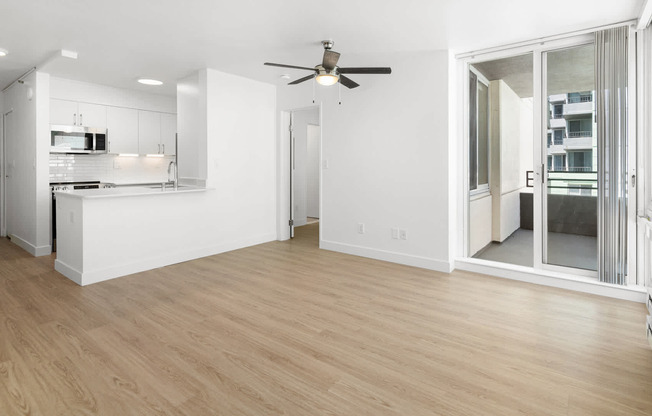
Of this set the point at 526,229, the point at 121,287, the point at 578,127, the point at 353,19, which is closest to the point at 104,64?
the point at 121,287

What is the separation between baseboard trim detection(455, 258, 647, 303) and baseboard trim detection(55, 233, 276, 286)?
317 cm

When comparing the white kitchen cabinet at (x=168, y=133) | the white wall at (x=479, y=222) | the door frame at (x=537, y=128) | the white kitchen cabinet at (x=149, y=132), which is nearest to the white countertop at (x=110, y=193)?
the white kitchen cabinet at (x=149, y=132)

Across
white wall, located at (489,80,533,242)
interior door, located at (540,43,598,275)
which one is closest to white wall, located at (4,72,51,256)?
white wall, located at (489,80,533,242)

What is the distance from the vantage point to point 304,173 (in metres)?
7.77

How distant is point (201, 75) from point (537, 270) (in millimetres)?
4821

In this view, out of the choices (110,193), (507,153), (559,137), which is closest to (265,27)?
(110,193)

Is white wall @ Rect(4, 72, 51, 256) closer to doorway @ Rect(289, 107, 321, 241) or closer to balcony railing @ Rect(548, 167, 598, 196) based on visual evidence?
doorway @ Rect(289, 107, 321, 241)

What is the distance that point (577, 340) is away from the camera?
252cm

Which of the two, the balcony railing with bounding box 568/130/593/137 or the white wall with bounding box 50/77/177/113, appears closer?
the balcony railing with bounding box 568/130/593/137

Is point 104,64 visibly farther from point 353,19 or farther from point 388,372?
point 388,372

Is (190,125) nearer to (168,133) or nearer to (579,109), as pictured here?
(168,133)

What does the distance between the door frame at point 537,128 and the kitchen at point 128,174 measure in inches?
119

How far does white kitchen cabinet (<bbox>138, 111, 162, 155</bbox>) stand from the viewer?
653 centimetres

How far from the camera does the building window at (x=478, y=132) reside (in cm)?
450
